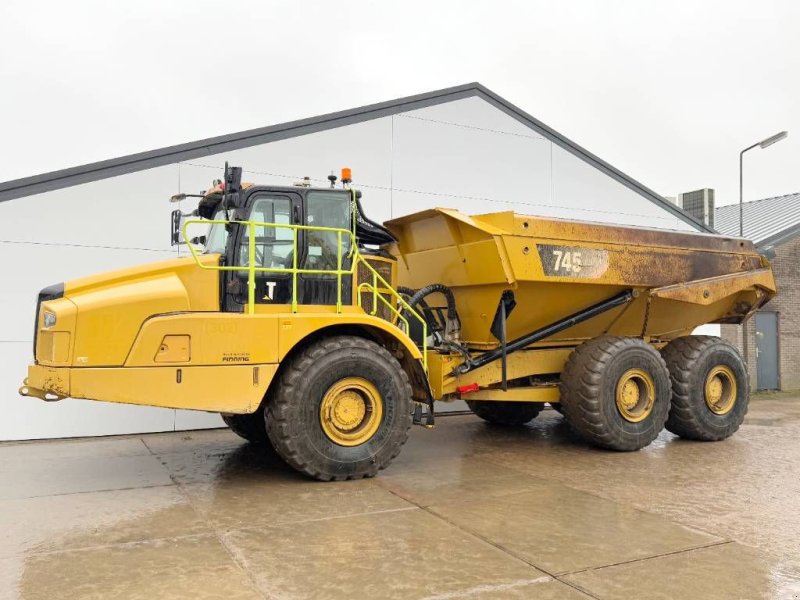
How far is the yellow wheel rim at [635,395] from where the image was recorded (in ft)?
25.7

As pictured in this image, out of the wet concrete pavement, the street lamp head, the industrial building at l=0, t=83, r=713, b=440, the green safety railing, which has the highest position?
the street lamp head

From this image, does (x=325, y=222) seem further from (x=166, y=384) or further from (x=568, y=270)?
(x=568, y=270)

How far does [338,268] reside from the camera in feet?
21.2

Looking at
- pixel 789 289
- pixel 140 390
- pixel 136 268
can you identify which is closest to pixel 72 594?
pixel 140 390

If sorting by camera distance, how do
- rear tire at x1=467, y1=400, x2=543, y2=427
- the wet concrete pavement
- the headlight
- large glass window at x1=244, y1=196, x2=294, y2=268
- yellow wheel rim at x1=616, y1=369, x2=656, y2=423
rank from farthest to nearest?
rear tire at x1=467, y1=400, x2=543, y2=427 < yellow wheel rim at x1=616, y1=369, x2=656, y2=423 < large glass window at x1=244, y1=196, x2=294, y2=268 < the headlight < the wet concrete pavement

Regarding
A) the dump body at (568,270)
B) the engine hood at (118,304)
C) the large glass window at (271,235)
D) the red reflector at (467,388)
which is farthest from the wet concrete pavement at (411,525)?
the large glass window at (271,235)

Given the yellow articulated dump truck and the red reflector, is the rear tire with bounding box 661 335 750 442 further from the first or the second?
the red reflector

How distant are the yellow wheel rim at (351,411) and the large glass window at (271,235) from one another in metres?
1.32

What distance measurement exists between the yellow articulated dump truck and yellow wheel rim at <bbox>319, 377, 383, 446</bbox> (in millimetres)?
14

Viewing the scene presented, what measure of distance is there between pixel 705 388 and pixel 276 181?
6.71 metres

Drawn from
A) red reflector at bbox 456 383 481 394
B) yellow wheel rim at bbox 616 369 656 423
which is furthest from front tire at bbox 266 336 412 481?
yellow wheel rim at bbox 616 369 656 423

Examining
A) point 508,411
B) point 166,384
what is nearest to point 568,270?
point 508,411

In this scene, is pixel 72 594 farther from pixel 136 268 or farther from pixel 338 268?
pixel 338 268

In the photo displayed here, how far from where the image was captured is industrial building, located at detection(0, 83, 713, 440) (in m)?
8.77
